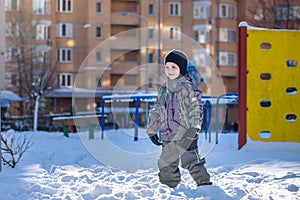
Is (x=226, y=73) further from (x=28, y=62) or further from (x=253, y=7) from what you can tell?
(x=28, y=62)

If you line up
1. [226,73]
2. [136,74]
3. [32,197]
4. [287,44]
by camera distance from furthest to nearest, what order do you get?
[226,73]
[136,74]
[287,44]
[32,197]

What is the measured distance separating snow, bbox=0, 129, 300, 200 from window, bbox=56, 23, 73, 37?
33.0m

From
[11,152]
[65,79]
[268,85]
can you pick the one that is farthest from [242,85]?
[65,79]

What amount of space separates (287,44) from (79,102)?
106 ft

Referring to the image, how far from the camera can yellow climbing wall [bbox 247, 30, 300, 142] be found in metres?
10.9

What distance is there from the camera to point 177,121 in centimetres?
591

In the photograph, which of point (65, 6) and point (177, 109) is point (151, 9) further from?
point (177, 109)

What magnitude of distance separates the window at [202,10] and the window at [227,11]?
1.61m

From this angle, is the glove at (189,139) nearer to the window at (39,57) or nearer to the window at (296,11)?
the window at (296,11)

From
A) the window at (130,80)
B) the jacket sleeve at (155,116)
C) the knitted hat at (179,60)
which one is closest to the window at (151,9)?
the window at (130,80)

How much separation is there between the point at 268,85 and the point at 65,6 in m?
33.6

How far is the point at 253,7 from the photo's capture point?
117ft

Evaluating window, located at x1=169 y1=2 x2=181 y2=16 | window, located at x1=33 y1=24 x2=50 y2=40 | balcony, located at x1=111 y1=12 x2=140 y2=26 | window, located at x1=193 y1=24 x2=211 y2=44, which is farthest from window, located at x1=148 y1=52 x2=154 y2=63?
window, located at x1=33 y1=24 x2=50 y2=40

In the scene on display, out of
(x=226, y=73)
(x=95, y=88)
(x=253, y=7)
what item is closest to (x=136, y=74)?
(x=95, y=88)
